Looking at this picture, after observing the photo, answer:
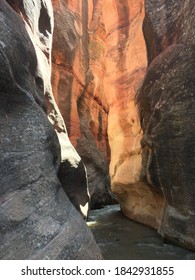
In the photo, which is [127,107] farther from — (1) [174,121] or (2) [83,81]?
(2) [83,81]

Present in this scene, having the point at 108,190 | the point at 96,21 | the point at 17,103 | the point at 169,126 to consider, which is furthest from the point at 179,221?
the point at 96,21

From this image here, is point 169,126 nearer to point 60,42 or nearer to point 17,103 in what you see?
point 17,103

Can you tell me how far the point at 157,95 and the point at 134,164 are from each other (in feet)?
11.4

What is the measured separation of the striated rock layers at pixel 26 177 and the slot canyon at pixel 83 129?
0.05ft

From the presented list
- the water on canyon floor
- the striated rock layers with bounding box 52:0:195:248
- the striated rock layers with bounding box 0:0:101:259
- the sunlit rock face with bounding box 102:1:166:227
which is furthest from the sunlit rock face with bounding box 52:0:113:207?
the striated rock layers with bounding box 0:0:101:259

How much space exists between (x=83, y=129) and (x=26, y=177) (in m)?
11.9

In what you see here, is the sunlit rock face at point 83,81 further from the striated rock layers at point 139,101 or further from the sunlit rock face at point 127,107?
the sunlit rock face at point 127,107

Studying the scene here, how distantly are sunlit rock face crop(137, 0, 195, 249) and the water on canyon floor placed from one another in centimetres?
36

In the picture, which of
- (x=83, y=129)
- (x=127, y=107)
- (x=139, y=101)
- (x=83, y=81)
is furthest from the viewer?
(x=83, y=81)

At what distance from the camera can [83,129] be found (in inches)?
605

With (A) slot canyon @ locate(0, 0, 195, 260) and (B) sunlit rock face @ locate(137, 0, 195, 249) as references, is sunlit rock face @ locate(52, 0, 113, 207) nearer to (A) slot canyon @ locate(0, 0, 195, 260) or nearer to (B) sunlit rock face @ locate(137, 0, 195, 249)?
(A) slot canyon @ locate(0, 0, 195, 260)

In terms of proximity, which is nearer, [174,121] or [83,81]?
[174,121]

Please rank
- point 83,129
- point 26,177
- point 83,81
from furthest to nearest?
point 83,81 < point 83,129 < point 26,177

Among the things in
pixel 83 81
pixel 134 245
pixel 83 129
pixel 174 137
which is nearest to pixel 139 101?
pixel 174 137
